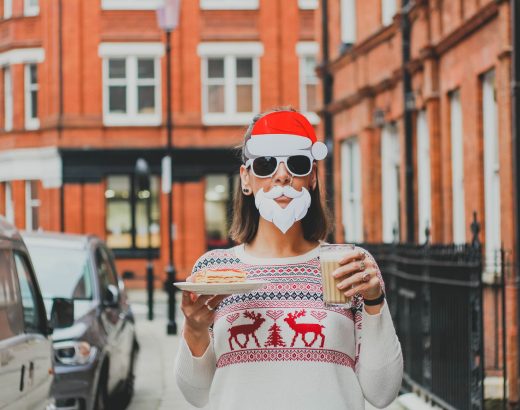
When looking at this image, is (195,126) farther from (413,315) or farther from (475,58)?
(413,315)

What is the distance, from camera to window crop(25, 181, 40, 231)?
44.1 metres

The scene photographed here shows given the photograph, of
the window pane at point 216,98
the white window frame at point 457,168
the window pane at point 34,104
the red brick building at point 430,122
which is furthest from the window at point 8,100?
the white window frame at point 457,168

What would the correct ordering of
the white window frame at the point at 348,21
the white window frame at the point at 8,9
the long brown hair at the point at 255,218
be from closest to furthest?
the long brown hair at the point at 255,218, the white window frame at the point at 348,21, the white window frame at the point at 8,9

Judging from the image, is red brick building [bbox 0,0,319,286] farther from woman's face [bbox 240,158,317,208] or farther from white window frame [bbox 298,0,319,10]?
woman's face [bbox 240,158,317,208]

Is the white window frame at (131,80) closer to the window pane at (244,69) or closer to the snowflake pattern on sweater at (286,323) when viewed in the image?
the window pane at (244,69)

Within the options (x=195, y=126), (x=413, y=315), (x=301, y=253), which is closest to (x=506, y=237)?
(x=413, y=315)

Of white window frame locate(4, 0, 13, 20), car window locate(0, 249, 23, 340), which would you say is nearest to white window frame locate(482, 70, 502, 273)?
car window locate(0, 249, 23, 340)

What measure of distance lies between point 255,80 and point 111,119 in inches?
192

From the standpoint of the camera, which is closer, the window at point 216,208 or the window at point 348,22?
the window at point 348,22

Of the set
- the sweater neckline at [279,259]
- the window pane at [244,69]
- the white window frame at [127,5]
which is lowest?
the sweater neckline at [279,259]

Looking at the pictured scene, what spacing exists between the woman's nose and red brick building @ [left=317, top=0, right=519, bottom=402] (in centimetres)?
623

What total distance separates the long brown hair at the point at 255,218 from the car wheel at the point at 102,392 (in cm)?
683

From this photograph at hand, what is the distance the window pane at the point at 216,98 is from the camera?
141 feet

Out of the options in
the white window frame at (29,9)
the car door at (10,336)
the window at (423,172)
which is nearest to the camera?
the car door at (10,336)
